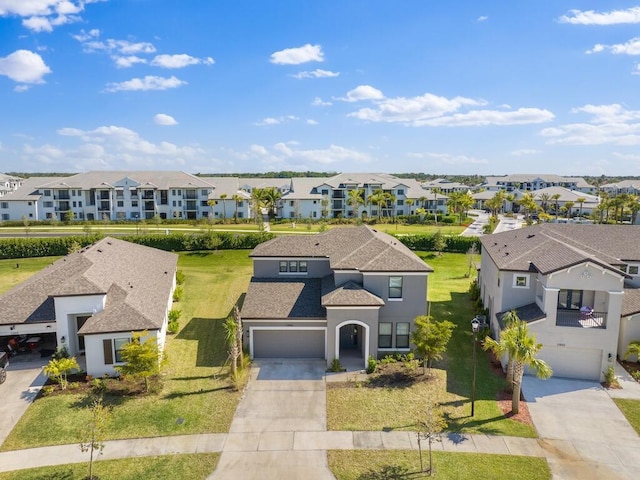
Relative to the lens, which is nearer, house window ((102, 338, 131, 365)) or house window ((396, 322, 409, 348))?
house window ((102, 338, 131, 365))

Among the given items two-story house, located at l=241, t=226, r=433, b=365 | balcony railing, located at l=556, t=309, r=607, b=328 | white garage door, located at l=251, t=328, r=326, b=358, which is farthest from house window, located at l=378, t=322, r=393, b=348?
balcony railing, located at l=556, t=309, r=607, b=328

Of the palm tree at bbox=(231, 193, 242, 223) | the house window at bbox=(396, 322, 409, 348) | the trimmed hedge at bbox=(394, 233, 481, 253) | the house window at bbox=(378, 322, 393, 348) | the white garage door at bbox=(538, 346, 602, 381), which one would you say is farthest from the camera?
the palm tree at bbox=(231, 193, 242, 223)

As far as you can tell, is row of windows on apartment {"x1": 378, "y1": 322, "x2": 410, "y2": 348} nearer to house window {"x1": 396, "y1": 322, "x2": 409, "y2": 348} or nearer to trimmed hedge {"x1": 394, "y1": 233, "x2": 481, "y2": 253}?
house window {"x1": 396, "y1": 322, "x2": 409, "y2": 348}

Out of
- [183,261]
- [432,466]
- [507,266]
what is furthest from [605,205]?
[432,466]

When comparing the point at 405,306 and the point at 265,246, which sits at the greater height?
the point at 265,246

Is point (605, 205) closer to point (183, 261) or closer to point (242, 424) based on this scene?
point (183, 261)

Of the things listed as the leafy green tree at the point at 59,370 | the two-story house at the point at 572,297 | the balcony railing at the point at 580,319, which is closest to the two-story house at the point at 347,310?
the two-story house at the point at 572,297

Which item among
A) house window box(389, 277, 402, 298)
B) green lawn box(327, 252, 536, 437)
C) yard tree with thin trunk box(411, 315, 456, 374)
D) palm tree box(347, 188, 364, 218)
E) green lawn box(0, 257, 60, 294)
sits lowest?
green lawn box(327, 252, 536, 437)
